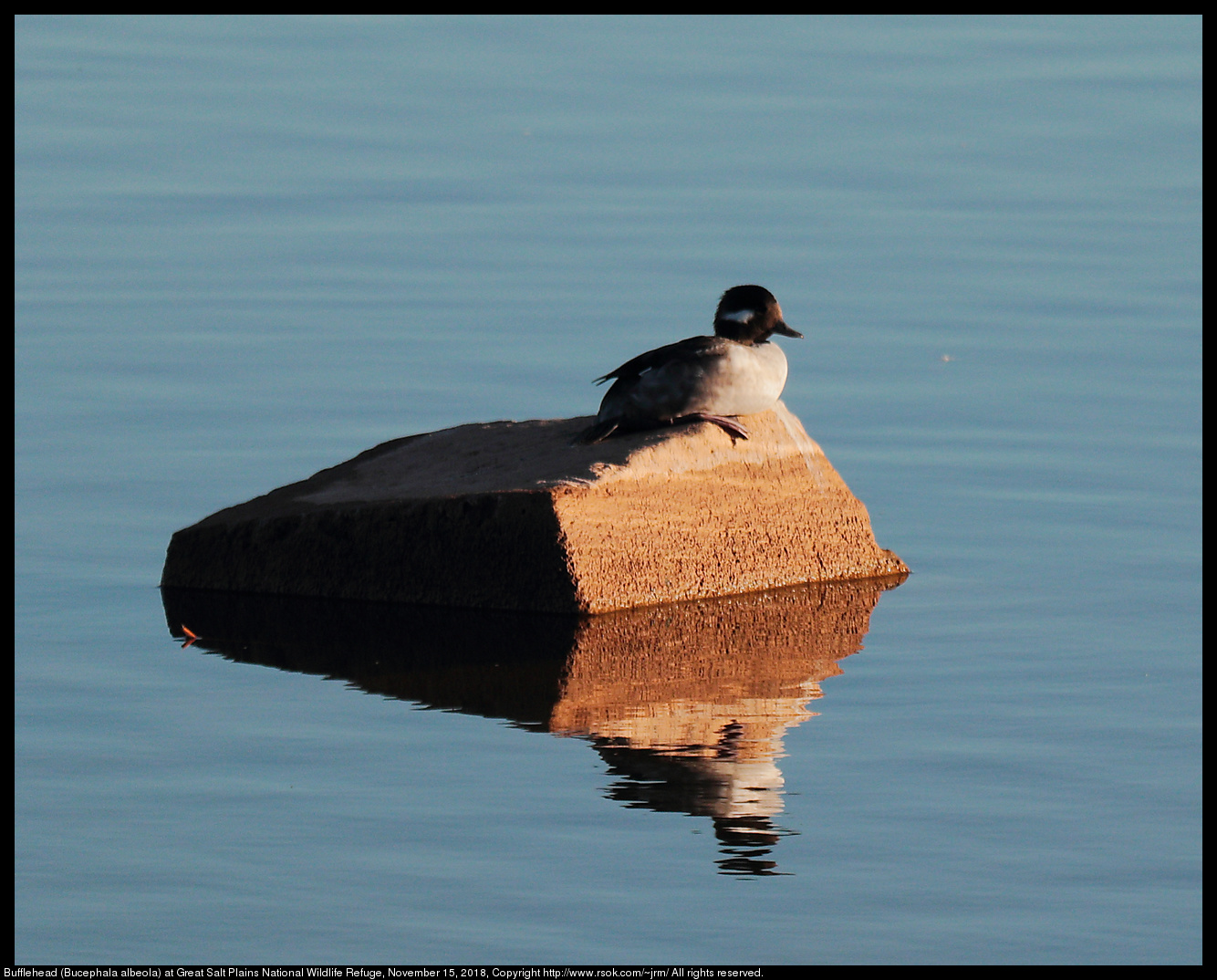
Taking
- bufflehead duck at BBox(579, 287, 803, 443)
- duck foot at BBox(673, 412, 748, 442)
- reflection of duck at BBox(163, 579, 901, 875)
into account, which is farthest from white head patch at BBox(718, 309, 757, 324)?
reflection of duck at BBox(163, 579, 901, 875)

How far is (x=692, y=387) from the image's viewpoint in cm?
888

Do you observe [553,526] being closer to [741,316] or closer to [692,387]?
[692,387]

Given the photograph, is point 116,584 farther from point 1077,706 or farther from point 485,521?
point 1077,706

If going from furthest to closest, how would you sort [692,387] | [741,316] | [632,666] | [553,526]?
[741,316]
[692,387]
[553,526]
[632,666]

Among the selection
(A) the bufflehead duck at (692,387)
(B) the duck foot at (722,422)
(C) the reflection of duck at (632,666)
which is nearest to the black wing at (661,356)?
(A) the bufflehead duck at (692,387)

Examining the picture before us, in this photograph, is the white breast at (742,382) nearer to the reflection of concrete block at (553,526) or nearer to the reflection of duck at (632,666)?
the reflection of concrete block at (553,526)

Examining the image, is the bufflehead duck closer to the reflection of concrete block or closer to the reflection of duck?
the reflection of concrete block

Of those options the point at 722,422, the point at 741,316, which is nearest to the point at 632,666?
the point at 722,422

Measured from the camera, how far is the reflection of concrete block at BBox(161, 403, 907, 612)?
28.0 feet

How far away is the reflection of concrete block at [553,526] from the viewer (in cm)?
854

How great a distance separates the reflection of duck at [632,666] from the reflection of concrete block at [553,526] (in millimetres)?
98

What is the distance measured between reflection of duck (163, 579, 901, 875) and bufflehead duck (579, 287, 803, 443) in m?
0.73

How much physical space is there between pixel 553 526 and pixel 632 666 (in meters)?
0.70
